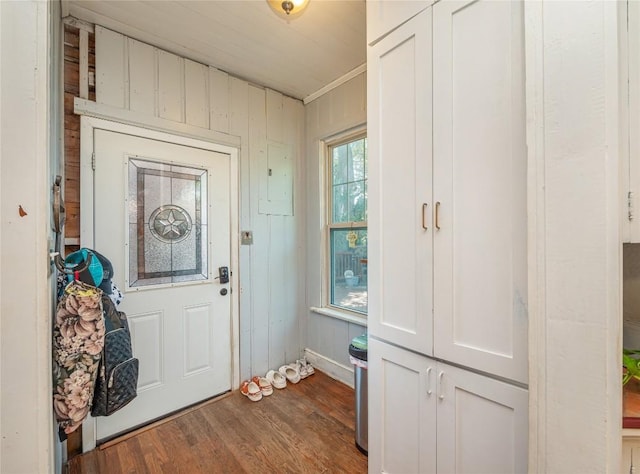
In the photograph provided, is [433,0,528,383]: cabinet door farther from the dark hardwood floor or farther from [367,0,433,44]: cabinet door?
the dark hardwood floor

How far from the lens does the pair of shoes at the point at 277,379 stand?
260 centimetres

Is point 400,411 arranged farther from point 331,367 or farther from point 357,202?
point 357,202

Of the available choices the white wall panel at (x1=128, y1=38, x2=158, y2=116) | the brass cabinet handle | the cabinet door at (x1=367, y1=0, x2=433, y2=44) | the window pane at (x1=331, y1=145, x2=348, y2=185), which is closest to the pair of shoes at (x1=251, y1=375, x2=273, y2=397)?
the brass cabinet handle

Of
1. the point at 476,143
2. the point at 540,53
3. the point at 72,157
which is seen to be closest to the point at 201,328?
the point at 72,157

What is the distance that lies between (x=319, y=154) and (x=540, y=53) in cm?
213

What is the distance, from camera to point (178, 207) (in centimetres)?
226

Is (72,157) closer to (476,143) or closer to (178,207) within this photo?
(178,207)

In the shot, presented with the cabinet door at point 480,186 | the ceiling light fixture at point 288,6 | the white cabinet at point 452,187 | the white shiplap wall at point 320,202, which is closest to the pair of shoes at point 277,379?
the white shiplap wall at point 320,202

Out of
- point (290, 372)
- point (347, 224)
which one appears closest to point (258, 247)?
point (347, 224)

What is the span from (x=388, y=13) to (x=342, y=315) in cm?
221

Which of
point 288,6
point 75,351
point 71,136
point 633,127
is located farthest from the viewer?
point 71,136

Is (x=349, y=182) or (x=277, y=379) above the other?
(x=349, y=182)

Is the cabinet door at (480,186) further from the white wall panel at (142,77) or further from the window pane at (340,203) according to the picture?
the white wall panel at (142,77)

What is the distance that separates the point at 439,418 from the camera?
1230 millimetres
